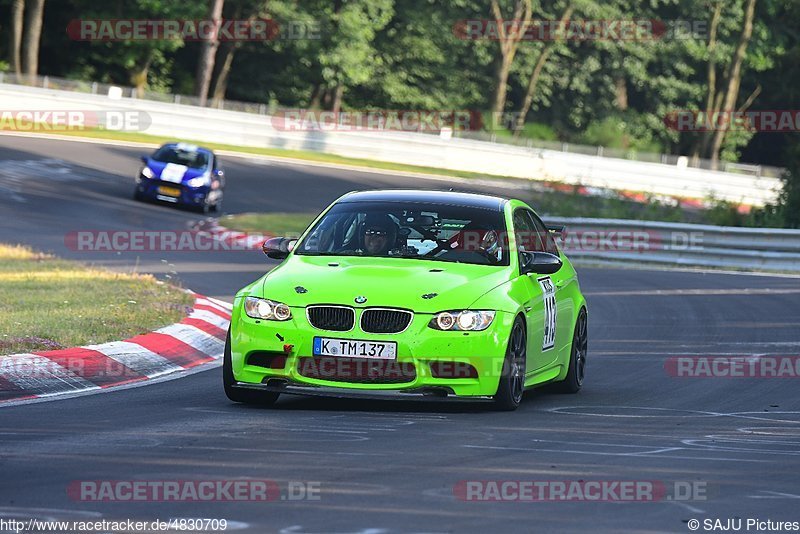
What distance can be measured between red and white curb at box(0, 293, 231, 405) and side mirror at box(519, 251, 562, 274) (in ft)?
9.49

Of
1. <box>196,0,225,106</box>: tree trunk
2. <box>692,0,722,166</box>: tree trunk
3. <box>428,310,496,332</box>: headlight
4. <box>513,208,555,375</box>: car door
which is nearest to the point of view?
<box>428,310,496,332</box>: headlight

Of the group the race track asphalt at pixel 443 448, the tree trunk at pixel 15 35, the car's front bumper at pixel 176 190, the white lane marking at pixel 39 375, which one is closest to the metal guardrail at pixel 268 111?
the tree trunk at pixel 15 35

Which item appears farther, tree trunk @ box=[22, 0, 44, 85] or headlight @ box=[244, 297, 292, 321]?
tree trunk @ box=[22, 0, 44, 85]

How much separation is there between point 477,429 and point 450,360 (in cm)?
62

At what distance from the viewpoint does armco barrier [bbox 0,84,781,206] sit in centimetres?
4694

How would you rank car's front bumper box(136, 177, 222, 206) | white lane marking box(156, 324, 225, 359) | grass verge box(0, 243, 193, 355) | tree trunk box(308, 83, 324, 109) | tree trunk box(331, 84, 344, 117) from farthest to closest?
tree trunk box(308, 83, 324, 109)
tree trunk box(331, 84, 344, 117)
car's front bumper box(136, 177, 222, 206)
white lane marking box(156, 324, 225, 359)
grass verge box(0, 243, 193, 355)

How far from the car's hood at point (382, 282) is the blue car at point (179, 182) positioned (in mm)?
21729

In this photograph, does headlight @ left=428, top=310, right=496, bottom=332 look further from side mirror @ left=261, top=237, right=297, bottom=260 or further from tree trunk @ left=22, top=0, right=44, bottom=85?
tree trunk @ left=22, top=0, right=44, bottom=85

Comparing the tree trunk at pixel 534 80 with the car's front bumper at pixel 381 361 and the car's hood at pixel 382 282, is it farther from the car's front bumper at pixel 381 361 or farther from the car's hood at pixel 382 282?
the car's front bumper at pixel 381 361

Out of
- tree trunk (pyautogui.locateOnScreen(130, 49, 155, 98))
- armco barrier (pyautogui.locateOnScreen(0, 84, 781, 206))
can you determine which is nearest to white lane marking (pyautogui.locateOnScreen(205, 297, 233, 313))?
armco barrier (pyautogui.locateOnScreen(0, 84, 781, 206))

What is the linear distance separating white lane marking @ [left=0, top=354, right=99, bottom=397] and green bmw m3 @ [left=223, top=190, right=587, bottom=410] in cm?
127

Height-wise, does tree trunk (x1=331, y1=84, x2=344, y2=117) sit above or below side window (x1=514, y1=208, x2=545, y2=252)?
below

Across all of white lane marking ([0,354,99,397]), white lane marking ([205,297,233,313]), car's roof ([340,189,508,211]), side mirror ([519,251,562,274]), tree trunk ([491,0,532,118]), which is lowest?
white lane marking ([205,297,233,313])

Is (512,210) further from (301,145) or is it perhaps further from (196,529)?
(301,145)
